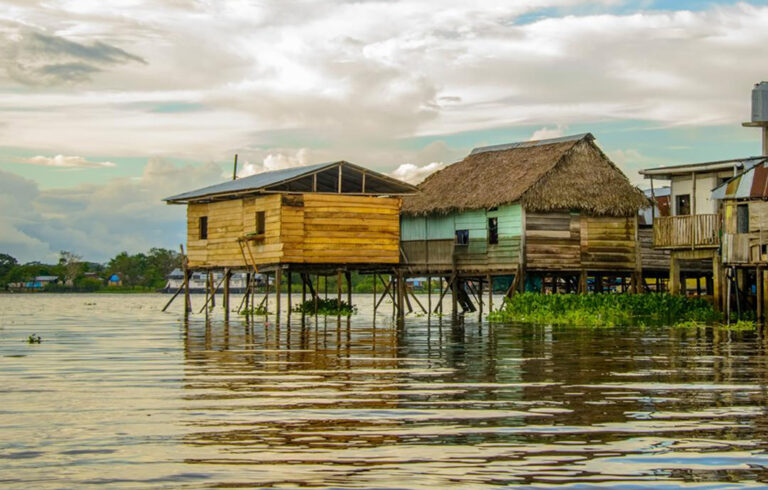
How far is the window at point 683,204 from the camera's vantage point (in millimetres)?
38938

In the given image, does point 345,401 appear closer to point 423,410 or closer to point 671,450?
point 423,410

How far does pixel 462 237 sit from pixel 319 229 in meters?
7.61

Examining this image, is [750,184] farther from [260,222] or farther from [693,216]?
[260,222]

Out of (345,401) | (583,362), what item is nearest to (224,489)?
(345,401)

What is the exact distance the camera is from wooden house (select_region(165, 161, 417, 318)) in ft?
123

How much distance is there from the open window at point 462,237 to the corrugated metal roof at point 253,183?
7021mm

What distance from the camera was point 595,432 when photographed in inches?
387

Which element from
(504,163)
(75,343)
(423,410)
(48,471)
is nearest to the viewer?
(48,471)

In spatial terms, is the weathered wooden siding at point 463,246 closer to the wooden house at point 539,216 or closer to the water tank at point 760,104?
the wooden house at point 539,216

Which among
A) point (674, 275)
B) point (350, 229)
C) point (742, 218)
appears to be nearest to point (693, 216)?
point (674, 275)

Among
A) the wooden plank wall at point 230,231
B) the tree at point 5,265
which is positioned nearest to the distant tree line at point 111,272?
the tree at point 5,265

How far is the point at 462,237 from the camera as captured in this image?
43.4 m

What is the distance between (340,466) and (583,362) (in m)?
10.3

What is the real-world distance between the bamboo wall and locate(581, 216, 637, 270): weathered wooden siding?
7395 mm
